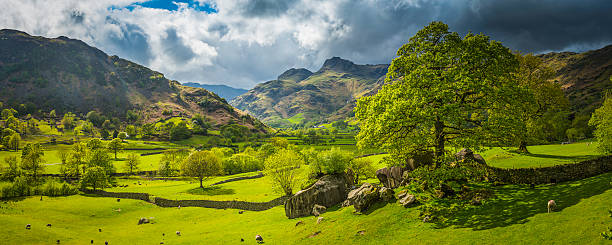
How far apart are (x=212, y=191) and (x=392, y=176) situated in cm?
5752

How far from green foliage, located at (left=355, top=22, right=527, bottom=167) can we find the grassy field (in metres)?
5.56

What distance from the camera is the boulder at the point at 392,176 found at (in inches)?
1272

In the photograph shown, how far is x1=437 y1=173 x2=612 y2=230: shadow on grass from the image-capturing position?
685 inches

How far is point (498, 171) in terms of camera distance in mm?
24828

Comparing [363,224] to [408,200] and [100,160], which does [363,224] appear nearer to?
[408,200]

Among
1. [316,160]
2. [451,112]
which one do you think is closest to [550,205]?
[451,112]

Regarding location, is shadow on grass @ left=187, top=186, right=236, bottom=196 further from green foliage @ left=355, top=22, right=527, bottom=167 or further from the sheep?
the sheep

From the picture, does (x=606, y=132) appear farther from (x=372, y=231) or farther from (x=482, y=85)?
(x=372, y=231)

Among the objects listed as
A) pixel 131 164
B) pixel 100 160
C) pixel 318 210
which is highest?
pixel 100 160

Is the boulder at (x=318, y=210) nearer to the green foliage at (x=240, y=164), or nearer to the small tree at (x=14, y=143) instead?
the green foliage at (x=240, y=164)

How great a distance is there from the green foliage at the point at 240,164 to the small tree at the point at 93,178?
4518 centimetres

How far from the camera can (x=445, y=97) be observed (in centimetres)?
2145

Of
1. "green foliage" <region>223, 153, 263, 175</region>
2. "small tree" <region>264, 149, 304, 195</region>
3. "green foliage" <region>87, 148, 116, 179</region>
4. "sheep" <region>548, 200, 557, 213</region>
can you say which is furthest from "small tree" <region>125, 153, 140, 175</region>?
"sheep" <region>548, 200, 557, 213</region>

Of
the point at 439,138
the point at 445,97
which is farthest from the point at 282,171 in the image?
the point at 445,97
